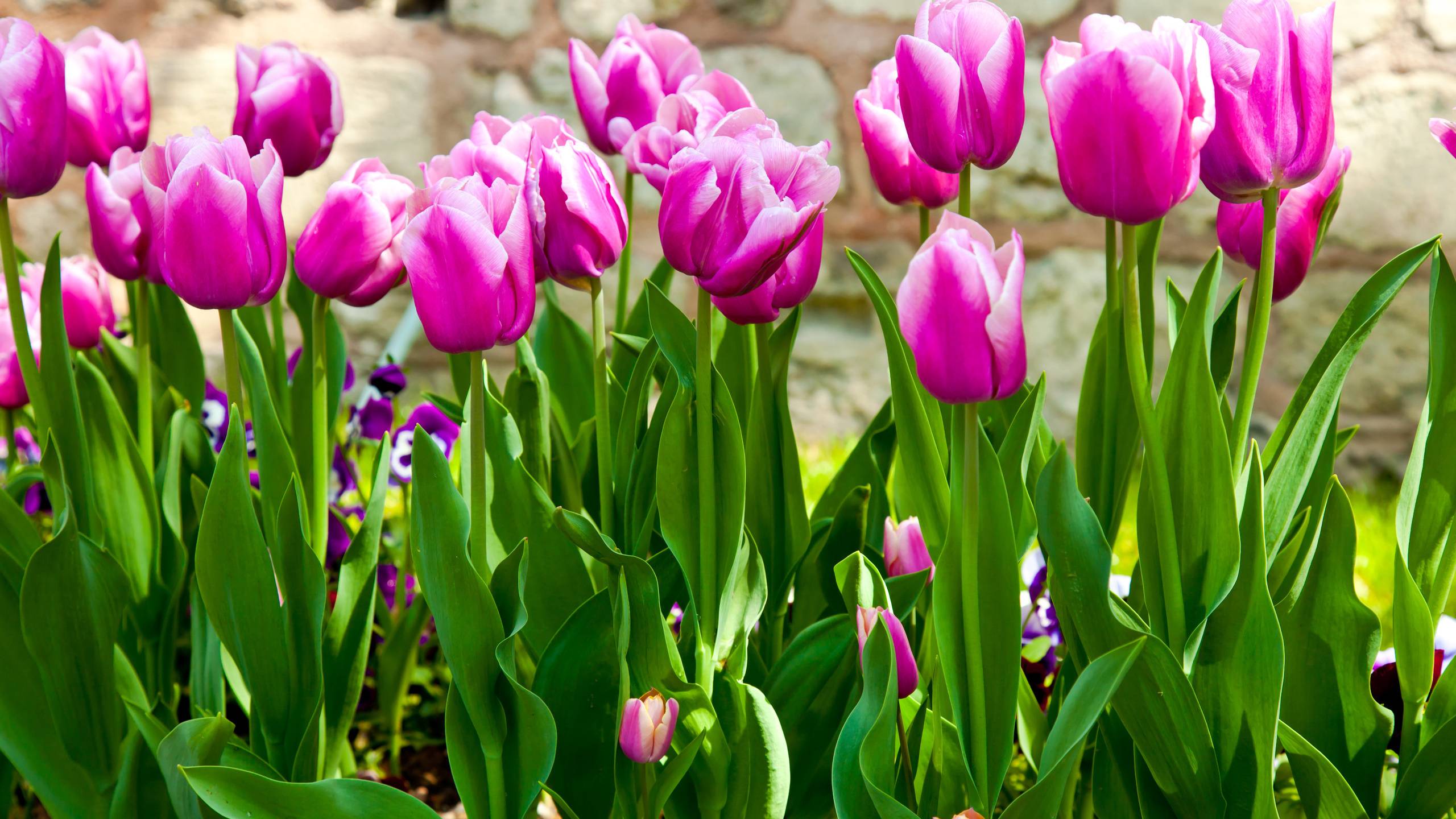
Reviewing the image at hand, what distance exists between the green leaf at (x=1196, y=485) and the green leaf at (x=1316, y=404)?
84mm

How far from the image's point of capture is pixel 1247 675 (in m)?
0.65

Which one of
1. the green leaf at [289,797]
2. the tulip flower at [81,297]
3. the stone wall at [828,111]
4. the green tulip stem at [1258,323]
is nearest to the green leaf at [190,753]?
the green leaf at [289,797]

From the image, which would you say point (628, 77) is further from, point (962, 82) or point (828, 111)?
point (828, 111)

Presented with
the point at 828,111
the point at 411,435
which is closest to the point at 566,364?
the point at 411,435

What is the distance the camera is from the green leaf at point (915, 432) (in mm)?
672

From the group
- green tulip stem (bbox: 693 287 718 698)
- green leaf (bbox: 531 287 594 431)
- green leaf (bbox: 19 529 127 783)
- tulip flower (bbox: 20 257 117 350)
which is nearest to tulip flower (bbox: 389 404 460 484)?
green leaf (bbox: 531 287 594 431)

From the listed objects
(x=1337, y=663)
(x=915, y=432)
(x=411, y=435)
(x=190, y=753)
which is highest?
(x=915, y=432)

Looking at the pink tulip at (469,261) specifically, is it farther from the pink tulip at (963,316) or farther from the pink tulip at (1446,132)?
the pink tulip at (1446,132)

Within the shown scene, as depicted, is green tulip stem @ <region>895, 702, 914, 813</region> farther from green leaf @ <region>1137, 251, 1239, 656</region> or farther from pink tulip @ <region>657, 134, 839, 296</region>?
pink tulip @ <region>657, 134, 839, 296</region>

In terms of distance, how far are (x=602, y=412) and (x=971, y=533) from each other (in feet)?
0.93

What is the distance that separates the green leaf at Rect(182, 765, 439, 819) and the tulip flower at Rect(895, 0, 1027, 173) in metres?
0.49

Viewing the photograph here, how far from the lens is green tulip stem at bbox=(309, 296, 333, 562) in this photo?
0.80 meters

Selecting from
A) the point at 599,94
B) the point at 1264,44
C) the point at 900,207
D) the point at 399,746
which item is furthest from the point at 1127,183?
the point at 900,207

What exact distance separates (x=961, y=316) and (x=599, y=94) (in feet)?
1.78
